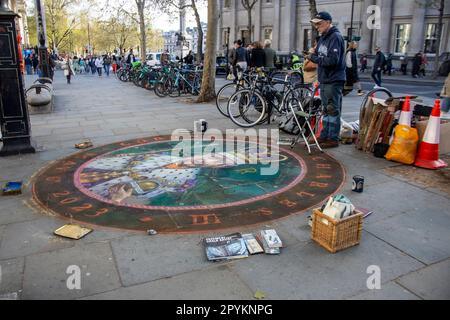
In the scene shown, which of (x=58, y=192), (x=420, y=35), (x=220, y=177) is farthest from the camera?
(x=420, y=35)

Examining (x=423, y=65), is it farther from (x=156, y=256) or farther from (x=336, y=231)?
(x=156, y=256)

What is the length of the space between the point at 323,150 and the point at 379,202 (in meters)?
2.31

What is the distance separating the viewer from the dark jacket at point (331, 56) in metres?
6.48

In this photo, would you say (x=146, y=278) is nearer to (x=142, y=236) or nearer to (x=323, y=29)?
(x=142, y=236)

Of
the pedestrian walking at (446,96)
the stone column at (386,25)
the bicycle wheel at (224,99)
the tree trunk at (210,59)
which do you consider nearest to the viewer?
the pedestrian walking at (446,96)

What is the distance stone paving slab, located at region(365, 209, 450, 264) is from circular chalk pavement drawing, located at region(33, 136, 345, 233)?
34.1 inches

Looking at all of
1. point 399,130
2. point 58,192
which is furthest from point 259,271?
point 399,130

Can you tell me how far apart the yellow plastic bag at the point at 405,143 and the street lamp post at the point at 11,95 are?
19.6 ft

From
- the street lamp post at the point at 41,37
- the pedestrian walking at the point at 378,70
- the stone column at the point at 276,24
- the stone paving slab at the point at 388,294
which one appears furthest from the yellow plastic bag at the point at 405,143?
the stone column at the point at 276,24

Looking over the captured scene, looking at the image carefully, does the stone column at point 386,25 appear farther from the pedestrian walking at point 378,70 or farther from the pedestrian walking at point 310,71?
the pedestrian walking at point 310,71

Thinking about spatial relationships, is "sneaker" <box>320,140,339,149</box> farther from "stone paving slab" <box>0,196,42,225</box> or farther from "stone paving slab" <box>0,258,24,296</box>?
"stone paving slab" <box>0,258,24,296</box>

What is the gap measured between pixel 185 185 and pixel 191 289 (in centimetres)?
227

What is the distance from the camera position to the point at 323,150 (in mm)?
6820

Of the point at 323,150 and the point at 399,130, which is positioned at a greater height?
the point at 399,130
